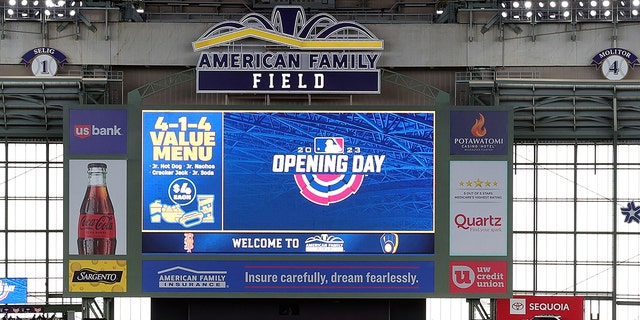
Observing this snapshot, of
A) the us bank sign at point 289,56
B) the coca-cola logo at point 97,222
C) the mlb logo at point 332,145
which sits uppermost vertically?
the us bank sign at point 289,56

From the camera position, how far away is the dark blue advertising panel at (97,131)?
26062 millimetres

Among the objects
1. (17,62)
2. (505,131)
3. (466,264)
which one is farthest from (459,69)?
(17,62)

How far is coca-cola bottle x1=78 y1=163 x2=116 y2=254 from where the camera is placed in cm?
2586

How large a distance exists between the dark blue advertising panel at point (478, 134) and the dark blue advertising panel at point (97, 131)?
9.36m

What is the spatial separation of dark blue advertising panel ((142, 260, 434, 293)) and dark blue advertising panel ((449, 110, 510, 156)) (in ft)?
11.3

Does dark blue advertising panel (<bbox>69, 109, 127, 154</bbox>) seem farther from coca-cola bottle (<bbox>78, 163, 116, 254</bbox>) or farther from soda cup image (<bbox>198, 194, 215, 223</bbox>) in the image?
soda cup image (<bbox>198, 194, 215, 223</bbox>)

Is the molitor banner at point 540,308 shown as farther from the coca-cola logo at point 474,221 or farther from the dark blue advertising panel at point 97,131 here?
the dark blue advertising panel at point 97,131

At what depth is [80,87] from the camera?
28.8 metres

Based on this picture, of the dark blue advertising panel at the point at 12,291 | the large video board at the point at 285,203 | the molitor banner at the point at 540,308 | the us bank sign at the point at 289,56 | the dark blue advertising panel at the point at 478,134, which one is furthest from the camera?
the dark blue advertising panel at the point at 12,291

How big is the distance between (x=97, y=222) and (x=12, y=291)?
6.65 metres

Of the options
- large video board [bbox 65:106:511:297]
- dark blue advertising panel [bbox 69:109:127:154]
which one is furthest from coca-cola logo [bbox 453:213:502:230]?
dark blue advertising panel [bbox 69:109:127:154]

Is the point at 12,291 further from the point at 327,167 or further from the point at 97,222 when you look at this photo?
the point at 327,167

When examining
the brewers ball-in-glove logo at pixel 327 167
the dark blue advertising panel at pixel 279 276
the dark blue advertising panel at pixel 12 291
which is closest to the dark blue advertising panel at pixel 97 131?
the dark blue advertising panel at pixel 279 276

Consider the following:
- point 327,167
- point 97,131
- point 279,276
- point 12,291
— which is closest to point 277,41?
point 327,167
